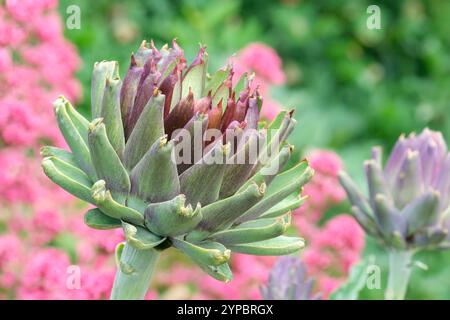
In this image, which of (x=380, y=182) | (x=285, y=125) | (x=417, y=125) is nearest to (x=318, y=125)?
(x=417, y=125)

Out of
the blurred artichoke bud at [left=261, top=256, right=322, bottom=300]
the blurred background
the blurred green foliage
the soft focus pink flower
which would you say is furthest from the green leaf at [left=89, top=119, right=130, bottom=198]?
the blurred green foliage

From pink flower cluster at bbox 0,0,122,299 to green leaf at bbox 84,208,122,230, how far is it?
31 centimetres

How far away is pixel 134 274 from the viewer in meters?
0.65

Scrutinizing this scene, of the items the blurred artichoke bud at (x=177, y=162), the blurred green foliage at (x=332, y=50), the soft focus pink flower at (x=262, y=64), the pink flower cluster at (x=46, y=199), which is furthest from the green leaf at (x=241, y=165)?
the blurred green foliage at (x=332, y=50)

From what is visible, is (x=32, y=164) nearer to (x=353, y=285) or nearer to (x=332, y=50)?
(x=353, y=285)

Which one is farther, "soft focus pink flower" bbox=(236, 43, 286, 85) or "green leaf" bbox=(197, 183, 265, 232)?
"soft focus pink flower" bbox=(236, 43, 286, 85)

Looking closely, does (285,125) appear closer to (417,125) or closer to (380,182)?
(380,182)

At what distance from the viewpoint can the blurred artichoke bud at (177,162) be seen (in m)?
0.60

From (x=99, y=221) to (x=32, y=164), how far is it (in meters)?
0.56

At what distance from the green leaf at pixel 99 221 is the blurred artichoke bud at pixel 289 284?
273 mm

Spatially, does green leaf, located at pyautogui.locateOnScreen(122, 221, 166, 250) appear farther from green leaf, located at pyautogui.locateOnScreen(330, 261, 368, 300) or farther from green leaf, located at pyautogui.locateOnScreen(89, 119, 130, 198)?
green leaf, located at pyautogui.locateOnScreen(330, 261, 368, 300)

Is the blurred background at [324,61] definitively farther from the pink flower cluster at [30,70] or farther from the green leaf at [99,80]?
the green leaf at [99,80]

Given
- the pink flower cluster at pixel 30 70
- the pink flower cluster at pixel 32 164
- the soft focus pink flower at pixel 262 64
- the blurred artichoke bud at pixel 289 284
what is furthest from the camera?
the soft focus pink flower at pixel 262 64

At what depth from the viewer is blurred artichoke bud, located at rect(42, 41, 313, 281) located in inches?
23.7
